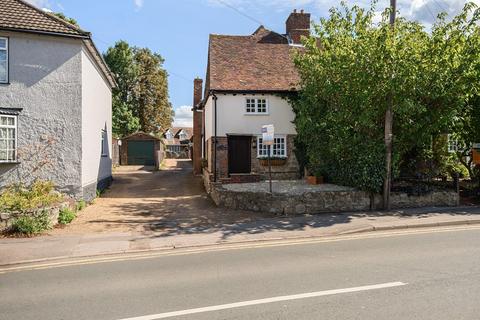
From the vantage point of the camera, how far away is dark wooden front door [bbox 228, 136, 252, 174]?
22422 millimetres

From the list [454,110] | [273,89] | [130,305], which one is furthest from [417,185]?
[130,305]

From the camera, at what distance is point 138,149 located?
139ft

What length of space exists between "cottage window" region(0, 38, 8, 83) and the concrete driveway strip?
9.96m

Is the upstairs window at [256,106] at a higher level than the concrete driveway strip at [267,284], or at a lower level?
higher

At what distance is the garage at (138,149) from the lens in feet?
138

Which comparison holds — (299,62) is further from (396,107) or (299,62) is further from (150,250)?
(150,250)

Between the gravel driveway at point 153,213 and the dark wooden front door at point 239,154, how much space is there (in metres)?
2.21

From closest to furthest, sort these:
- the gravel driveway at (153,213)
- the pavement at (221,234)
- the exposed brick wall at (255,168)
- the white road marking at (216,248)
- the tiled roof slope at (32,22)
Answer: the white road marking at (216,248)
the pavement at (221,234)
the gravel driveway at (153,213)
the tiled roof slope at (32,22)
the exposed brick wall at (255,168)

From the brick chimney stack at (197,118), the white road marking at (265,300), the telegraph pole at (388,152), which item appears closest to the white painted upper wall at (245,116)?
the telegraph pole at (388,152)

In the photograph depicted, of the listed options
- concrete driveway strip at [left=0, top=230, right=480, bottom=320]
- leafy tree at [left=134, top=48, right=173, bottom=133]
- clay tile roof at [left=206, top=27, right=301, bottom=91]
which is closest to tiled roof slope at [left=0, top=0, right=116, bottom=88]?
clay tile roof at [left=206, top=27, right=301, bottom=91]

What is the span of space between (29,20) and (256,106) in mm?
11251

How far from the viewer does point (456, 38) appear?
14.3 m

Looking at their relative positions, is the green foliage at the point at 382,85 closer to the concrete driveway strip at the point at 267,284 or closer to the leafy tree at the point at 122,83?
the concrete driveway strip at the point at 267,284

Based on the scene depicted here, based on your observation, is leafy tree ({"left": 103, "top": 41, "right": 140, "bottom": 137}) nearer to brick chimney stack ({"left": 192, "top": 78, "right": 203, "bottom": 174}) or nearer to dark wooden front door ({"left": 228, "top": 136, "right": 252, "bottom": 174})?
brick chimney stack ({"left": 192, "top": 78, "right": 203, "bottom": 174})
